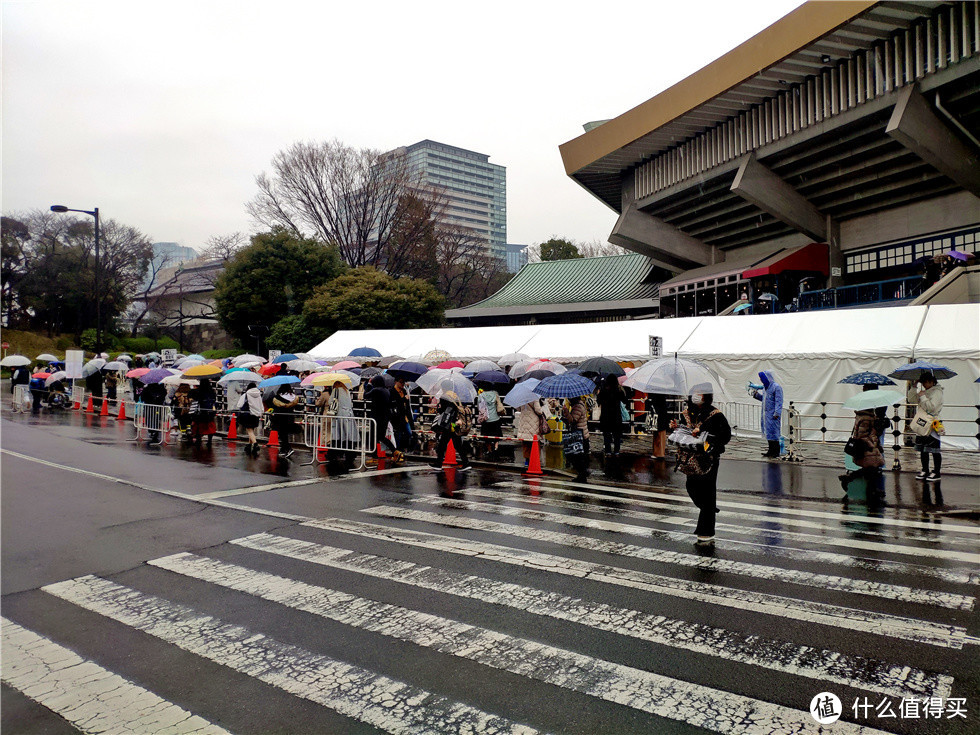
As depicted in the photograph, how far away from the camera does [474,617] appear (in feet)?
17.0

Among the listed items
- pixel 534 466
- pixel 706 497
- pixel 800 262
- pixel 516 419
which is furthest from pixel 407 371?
pixel 800 262

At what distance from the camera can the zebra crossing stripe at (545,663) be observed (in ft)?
12.3

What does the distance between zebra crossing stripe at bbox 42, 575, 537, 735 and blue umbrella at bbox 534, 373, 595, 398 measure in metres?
8.47

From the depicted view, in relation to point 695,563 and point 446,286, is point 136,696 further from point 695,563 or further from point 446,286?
point 446,286

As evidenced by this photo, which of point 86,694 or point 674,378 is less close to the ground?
point 674,378

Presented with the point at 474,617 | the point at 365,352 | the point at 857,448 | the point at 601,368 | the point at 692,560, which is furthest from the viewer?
the point at 365,352

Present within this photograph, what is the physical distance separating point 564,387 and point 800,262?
2301cm

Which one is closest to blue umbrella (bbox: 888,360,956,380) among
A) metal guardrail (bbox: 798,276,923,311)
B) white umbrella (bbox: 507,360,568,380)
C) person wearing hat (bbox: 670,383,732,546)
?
person wearing hat (bbox: 670,383,732,546)

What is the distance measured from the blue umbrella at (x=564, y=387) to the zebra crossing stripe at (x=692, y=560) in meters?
3.70

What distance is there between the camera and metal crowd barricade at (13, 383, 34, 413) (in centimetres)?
2745

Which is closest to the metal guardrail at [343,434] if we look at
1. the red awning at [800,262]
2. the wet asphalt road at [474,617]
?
the wet asphalt road at [474,617]

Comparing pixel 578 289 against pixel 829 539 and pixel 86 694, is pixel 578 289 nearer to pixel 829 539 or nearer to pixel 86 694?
pixel 829 539

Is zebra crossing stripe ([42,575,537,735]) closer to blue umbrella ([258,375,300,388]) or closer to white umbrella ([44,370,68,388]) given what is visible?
blue umbrella ([258,375,300,388])

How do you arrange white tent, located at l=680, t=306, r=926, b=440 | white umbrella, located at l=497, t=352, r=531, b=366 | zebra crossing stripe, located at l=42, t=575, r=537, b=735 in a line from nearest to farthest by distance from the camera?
zebra crossing stripe, located at l=42, t=575, r=537, b=735 < white tent, located at l=680, t=306, r=926, b=440 < white umbrella, located at l=497, t=352, r=531, b=366
